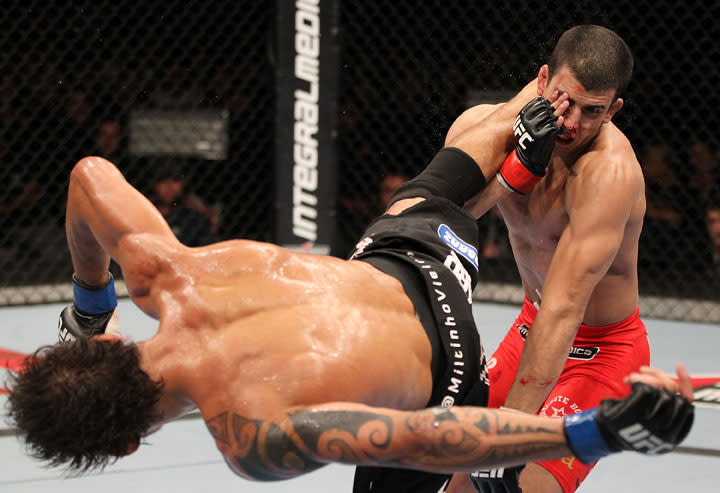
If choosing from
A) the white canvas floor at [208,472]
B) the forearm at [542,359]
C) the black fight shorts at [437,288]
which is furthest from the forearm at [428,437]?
the white canvas floor at [208,472]

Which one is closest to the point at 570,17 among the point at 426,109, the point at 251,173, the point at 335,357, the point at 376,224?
the point at 426,109

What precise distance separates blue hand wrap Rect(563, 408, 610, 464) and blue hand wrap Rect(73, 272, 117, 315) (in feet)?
3.43

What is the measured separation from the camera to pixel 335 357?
1.44 metres

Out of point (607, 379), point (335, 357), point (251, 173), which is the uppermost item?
point (335, 357)

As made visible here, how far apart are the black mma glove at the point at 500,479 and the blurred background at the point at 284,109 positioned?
2.97 m

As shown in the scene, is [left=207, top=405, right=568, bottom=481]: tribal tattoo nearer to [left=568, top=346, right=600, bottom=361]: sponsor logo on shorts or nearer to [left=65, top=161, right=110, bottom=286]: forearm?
[left=65, top=161, right=110, bottom=286]: forearm

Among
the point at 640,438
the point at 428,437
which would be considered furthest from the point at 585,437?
the point at 428,437

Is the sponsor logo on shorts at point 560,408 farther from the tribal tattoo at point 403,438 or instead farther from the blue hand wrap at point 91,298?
the blue hand wrap at point 91,298

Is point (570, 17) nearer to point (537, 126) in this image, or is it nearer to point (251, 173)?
point (251, 173)

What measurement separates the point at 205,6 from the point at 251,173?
3.16ft

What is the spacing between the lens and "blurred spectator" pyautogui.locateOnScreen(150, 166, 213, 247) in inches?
195

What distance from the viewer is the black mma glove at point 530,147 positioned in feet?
6.12

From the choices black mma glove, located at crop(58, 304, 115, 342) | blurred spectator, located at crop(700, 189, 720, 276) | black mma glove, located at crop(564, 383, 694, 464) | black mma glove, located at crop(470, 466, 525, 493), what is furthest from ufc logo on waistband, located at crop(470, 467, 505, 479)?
blurred spectator, located at crop(700, 189, 720, 276)

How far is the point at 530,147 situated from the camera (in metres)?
1.89
